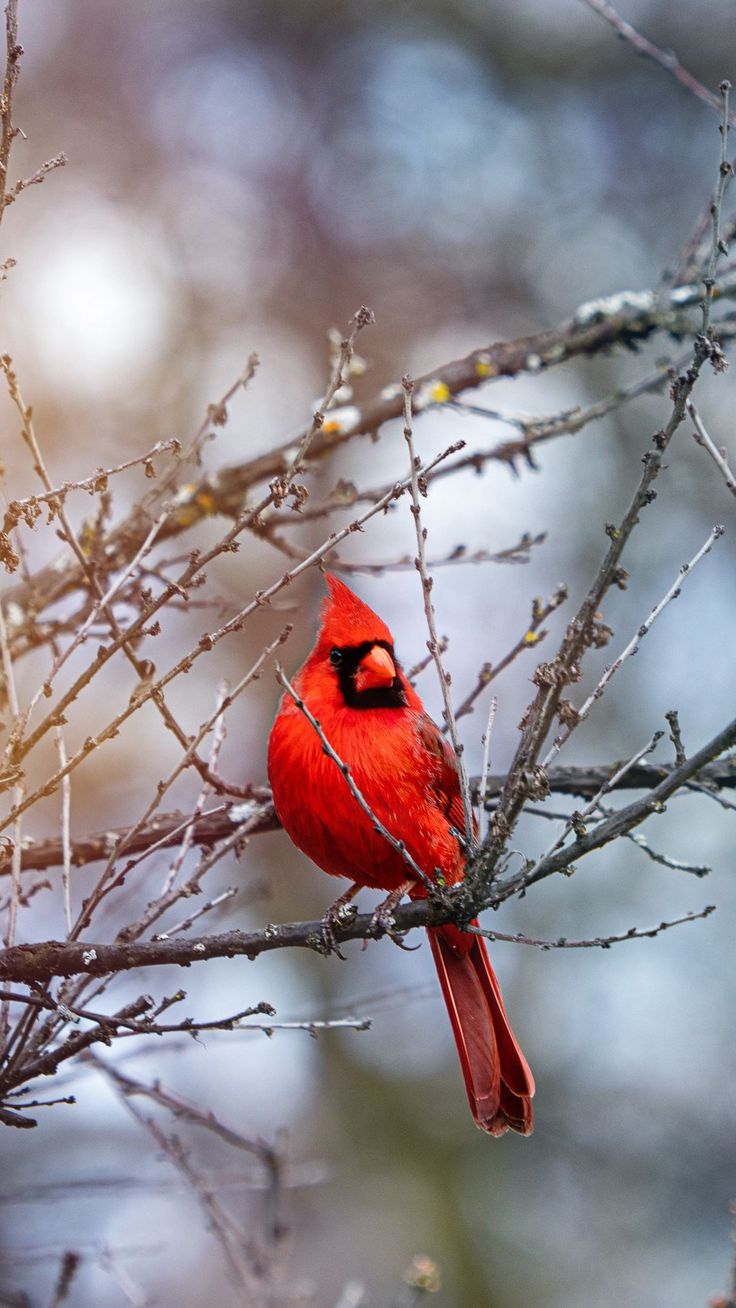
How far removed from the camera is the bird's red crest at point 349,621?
3102 mm

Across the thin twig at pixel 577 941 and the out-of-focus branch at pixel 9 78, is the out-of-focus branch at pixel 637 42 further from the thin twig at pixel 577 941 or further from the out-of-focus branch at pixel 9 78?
the thin twig at pixel 577 941

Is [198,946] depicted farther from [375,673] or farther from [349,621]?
[349,621]

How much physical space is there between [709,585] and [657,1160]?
3.77 metres

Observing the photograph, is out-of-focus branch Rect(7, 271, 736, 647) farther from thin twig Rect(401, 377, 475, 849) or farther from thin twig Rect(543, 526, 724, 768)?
thin twig Rect(543, 526, 724, 768)

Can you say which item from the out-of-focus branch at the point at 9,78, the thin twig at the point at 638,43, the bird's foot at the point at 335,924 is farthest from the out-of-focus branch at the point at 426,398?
the out-of-focus branch at the point at 9,78

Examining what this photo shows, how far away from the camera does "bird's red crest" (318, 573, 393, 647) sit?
10.2 ft

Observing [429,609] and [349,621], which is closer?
[429,609]

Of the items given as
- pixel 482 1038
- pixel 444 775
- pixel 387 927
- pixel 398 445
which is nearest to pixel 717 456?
pixel 387 927

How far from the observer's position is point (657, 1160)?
7.85 m

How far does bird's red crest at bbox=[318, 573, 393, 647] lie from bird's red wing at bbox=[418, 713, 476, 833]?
0.80 ft

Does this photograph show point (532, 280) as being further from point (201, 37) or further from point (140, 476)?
point (140, 476)

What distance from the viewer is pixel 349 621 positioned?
3129mm

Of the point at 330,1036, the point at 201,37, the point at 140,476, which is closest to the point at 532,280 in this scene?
the point at 201,37

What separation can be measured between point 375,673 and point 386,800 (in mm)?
339
